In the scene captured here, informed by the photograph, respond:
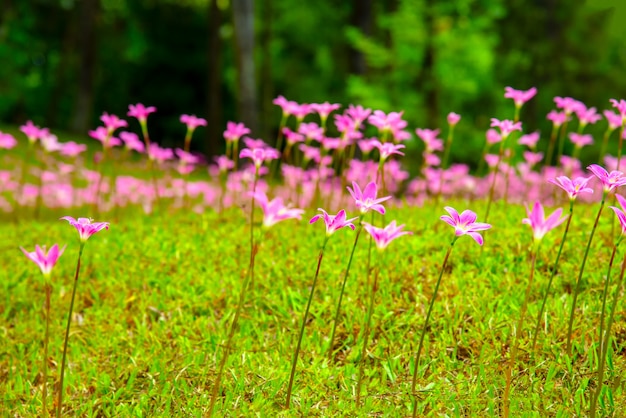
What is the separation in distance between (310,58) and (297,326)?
804 inches

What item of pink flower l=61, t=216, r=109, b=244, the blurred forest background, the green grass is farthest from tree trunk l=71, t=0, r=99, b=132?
pink flower l=61, t=216, r=109, b=244

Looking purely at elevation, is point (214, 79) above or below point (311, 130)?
above

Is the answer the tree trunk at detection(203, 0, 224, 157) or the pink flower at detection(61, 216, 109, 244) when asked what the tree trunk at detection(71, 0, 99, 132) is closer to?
the tree trunk at detection(203, 0, 224, 157)

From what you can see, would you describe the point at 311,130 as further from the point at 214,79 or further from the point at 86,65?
the point at 86,65

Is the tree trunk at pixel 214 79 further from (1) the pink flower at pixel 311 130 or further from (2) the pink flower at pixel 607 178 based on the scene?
(2) the pink flower at pixel 607 178

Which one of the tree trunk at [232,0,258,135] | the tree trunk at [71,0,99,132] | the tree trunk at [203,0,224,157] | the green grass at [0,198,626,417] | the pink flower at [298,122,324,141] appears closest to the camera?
the green grass at [0,198,626,417]

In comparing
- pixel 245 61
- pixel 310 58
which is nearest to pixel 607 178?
pixel 245 61

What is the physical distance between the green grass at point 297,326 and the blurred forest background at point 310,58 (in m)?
10.1

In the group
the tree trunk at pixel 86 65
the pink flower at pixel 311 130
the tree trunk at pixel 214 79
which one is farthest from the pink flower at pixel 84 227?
the tree trunk at pixel 86 65

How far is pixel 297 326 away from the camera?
2.96m

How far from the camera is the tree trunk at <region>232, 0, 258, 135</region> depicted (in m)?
13.2

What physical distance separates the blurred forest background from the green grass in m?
10.1

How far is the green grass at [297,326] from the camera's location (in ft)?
7.71

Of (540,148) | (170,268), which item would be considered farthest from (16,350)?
(540,148)
